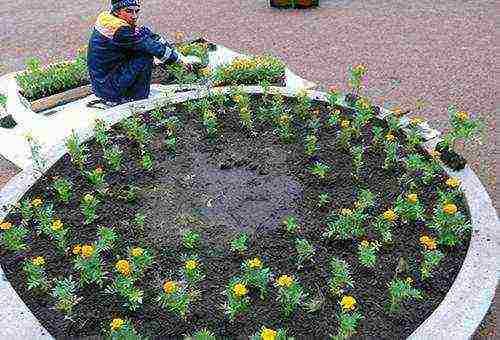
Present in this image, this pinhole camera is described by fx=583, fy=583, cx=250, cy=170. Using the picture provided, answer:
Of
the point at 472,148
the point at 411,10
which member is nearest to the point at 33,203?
the point at 472,148

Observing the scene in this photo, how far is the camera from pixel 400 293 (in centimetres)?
354

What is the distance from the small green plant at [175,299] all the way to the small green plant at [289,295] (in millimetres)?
581

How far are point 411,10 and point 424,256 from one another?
6.90 metres

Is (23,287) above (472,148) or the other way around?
the other way around

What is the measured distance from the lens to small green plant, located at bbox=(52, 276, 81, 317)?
362 cm

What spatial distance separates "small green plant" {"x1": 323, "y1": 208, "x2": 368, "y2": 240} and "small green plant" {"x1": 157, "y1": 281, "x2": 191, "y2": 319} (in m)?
1.17

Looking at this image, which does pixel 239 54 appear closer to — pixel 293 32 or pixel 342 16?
pixel 293 32

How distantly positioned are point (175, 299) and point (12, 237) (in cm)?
137

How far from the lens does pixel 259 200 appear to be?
4.70m

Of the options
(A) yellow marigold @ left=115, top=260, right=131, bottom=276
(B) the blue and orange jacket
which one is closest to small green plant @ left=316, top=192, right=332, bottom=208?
(A) yellow marigold @ left=115, top=260, right=131, bottom=276

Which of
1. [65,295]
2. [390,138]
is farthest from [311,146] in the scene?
[65,295]

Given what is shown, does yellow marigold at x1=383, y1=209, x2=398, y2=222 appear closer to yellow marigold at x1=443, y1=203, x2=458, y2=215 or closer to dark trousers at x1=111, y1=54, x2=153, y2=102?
yellow marigold at x1=443, y1=203, x2=458, y2=215

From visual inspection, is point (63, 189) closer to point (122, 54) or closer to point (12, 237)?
point (12, 237)

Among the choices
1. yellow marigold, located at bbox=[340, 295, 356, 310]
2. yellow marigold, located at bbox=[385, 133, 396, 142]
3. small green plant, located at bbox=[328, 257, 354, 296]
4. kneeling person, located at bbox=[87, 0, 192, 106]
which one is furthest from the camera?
kneeling person, located at bbox=[87, 0, 192, 106]
